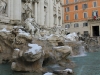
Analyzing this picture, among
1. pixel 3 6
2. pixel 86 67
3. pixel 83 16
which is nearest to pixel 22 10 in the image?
pixel 3 6

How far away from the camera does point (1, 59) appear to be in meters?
9.36

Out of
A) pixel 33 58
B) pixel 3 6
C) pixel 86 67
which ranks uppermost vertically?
pixel 3 6

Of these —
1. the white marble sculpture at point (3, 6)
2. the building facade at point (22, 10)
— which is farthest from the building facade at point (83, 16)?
the white marble sculpture at point (3, 6)

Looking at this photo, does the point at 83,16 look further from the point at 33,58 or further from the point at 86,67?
the point at 33,58

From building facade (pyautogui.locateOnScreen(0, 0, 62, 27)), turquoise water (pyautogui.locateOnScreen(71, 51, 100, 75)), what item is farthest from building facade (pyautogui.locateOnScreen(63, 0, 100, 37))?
turquoise water (pyautogui.locateOnScreen(71, 51, 100, 75))

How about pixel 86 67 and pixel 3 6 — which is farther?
pixel 3 6

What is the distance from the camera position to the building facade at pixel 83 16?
36.5 meters

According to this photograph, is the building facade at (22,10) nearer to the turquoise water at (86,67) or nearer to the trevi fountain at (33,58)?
the trevi fountain at (33,58)

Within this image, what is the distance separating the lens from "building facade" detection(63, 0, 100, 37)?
36547 millimetres

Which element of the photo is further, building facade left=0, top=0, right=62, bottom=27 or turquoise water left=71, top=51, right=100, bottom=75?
building facade left=0, top=0, right=62, bottom=27

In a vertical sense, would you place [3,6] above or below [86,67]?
above

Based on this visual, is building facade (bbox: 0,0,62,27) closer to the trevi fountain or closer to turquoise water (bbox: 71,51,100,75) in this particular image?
the trevi fountain

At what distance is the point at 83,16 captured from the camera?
38469 mm

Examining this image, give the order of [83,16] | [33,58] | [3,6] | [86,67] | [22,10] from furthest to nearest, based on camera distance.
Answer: [83,16], [22,10], [3,6], [86,67], [33,58]
